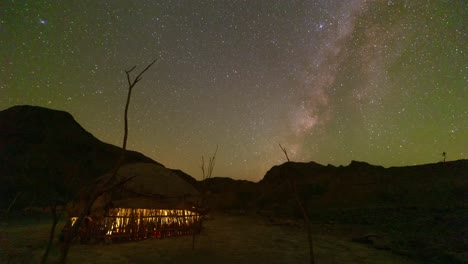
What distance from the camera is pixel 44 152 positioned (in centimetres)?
5053

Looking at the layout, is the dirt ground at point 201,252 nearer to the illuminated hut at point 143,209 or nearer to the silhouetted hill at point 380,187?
the illuminated hut at point 143,209

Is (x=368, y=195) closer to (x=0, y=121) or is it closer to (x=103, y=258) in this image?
(x=103, y=258)

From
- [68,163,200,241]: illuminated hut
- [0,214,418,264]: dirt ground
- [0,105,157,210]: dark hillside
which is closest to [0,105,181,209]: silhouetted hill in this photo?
[0,105,157,210]: dark hillside

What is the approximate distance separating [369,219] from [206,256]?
16270 millimetres

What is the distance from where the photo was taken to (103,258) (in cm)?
898

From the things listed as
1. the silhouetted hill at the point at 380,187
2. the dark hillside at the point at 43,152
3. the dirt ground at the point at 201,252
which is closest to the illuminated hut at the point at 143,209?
the dirt ground at the point at 201,252

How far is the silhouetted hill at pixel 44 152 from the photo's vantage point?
131ft

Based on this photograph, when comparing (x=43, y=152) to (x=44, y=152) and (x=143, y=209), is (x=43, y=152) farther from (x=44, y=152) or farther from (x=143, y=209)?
(x=143, y=209)

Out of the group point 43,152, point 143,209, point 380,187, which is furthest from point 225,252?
point 43,152

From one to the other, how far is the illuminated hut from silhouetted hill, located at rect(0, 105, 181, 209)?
24302 millimetres

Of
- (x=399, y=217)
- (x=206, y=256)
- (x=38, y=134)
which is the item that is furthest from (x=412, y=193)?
(x=38, y=134)

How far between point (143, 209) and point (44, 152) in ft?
150

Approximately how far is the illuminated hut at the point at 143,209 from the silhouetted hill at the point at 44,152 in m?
24.3

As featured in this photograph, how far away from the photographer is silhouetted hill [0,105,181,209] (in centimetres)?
3981
